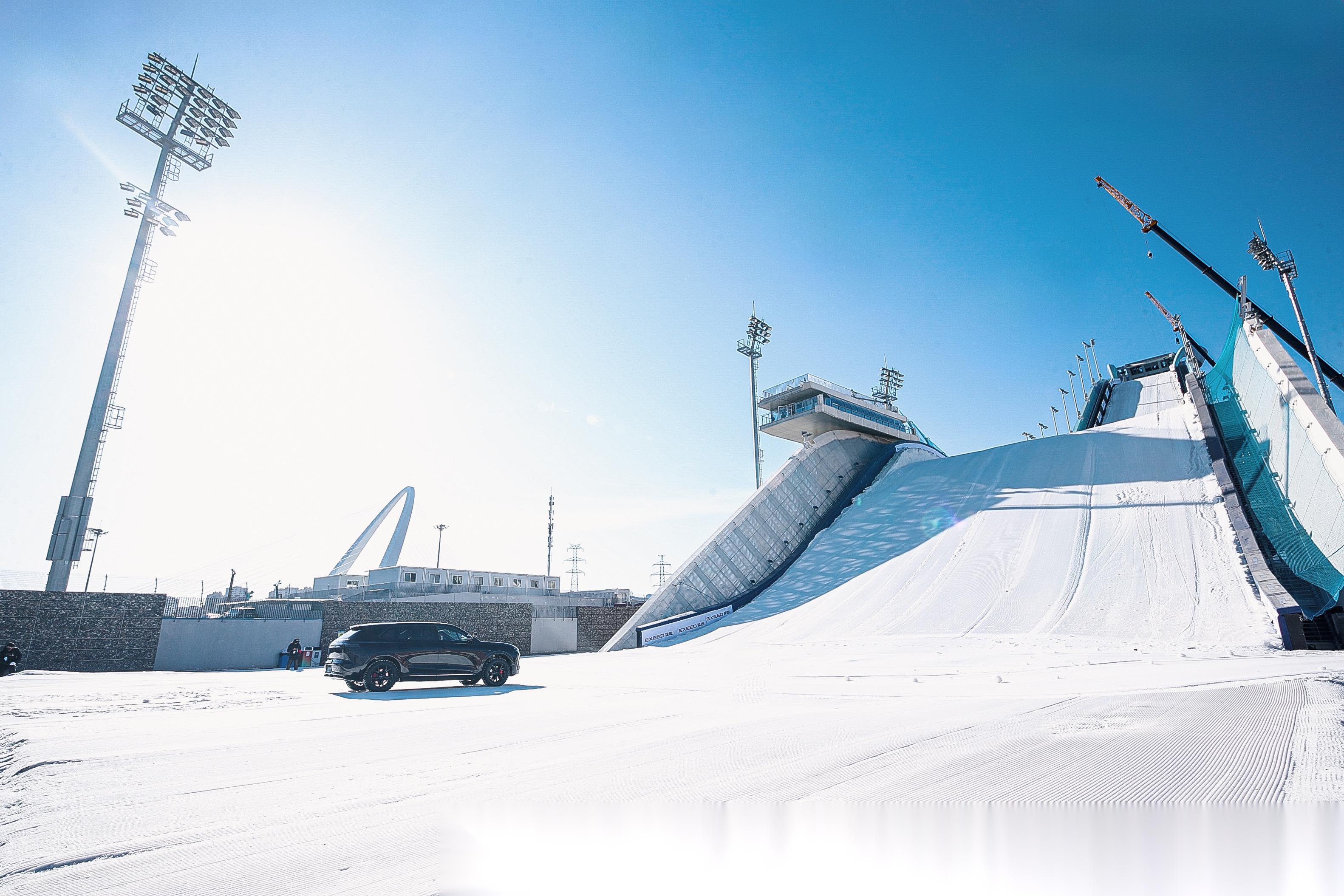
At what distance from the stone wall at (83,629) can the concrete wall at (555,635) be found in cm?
1395

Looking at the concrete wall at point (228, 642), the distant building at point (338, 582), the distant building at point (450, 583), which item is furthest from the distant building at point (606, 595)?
the concrete wall at point (228, 642)

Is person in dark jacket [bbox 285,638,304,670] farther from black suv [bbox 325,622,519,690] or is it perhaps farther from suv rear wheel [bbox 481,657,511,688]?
suv rear wheel [bbox 481,657,511,688]

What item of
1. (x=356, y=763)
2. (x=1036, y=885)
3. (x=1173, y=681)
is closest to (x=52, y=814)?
(x=356, y=763)

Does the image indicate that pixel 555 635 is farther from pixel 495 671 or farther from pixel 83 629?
pixel 495 671

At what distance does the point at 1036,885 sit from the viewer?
2.49m

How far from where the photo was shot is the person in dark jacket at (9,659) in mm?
16312

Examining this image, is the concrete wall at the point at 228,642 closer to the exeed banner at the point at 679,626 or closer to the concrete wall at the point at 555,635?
the concrete wall at the point at 555,635

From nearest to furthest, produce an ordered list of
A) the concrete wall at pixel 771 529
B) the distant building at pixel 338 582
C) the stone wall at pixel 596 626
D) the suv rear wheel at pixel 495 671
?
the suv rear wheel at pixel 495 671
the concrete wall at pixel 771 529
the stone wall at pixel 596 626
the distant building at pixel 338 582

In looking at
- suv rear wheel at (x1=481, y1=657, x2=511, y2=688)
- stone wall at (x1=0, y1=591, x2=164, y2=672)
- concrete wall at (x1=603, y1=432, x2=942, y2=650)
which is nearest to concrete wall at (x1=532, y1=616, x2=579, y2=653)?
concrete wall at (x1=603, y1=432, x2=942, y2=650)

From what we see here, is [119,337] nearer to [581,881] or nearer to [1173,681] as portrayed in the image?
[581,881]

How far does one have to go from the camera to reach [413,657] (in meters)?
13.2

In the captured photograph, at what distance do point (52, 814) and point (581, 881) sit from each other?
3933 mm

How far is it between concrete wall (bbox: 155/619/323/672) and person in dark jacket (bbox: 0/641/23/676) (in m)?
4.27

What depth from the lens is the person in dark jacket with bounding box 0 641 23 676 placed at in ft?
53.5
